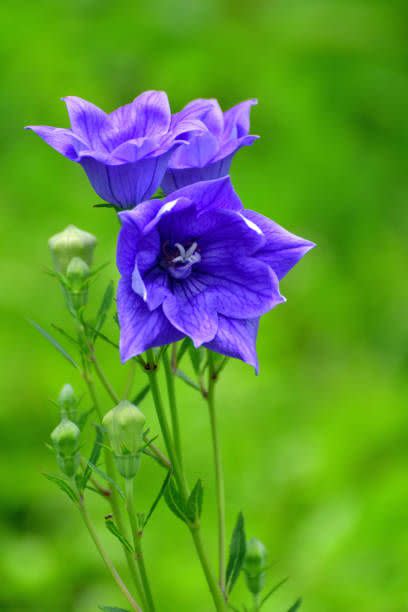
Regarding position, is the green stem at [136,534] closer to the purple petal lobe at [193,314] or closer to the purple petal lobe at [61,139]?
the purple petal lobe at [193,314]

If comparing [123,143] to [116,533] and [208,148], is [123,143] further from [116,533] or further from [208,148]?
[116,533]

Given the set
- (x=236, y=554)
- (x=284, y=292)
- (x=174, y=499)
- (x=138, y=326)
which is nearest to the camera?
(x=138, y=326)

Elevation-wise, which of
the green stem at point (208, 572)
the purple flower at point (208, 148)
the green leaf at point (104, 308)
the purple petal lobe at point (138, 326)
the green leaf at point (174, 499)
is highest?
the purple flower at point (208, 148)

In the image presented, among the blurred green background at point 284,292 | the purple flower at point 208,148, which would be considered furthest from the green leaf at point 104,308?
the blurred green background at point 284,292

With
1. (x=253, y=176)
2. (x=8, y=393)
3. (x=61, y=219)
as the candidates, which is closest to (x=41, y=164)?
(x=61, y=219)

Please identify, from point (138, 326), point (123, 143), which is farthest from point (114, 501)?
point (123, 143)

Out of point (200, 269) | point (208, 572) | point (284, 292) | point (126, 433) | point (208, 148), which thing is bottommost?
point (208, 572)
